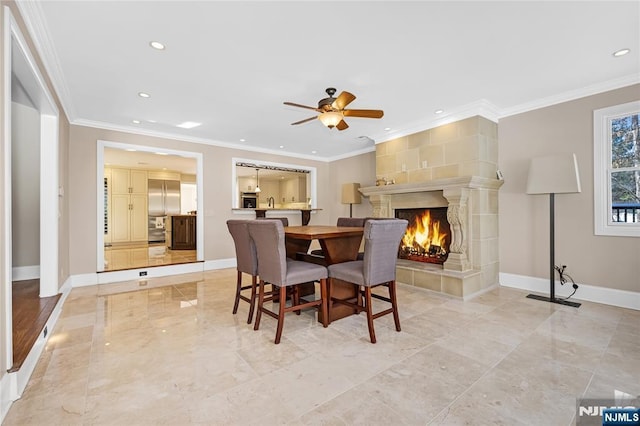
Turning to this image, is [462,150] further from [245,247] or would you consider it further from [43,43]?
[43,43]

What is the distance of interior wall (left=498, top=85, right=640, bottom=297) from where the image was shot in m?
3.30

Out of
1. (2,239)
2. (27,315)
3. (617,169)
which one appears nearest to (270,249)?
(2,239)

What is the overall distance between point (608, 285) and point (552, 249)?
683mm

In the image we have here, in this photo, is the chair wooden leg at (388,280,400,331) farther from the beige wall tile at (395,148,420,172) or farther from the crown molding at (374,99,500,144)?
the crown molding at (374,99,500,144)

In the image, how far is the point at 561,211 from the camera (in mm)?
3672

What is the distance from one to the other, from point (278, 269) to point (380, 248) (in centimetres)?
89

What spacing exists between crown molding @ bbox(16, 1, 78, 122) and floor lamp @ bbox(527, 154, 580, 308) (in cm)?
487

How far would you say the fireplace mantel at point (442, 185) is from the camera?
3758mm

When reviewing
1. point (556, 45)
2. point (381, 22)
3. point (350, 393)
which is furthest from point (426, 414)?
point (556, 45)

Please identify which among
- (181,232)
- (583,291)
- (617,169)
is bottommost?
(583,291)

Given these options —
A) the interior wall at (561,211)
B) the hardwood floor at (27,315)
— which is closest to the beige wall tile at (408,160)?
the interior wall at (561,211)

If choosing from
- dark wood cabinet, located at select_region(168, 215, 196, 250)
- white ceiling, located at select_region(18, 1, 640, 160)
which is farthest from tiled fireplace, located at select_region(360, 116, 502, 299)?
dark wood cabinet, located at select_region(168, 215, 196, 250)

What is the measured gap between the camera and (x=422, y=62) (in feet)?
9.23

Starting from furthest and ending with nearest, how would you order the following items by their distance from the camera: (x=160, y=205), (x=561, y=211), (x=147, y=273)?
(x=160, y=205)
(x=147, y=273)
(x=561, y=211)
